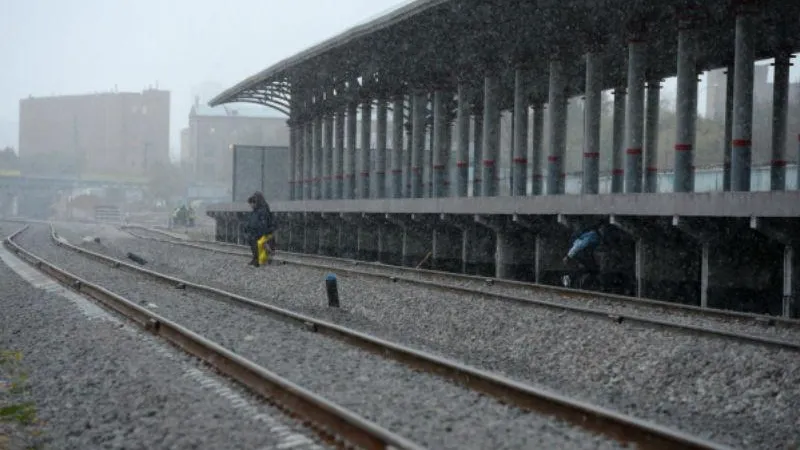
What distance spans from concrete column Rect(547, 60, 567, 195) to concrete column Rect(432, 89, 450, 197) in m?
6.04

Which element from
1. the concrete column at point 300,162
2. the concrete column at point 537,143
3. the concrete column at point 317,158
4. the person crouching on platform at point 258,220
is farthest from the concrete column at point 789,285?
the concrete column at point 300,162

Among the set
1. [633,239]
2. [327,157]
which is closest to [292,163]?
[327,157]

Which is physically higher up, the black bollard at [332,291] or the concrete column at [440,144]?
the concrete column at [440,144]

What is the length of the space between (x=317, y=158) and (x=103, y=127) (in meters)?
125

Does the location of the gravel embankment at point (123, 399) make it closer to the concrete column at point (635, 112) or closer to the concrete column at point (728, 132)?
the concrete column at point (635, 112)

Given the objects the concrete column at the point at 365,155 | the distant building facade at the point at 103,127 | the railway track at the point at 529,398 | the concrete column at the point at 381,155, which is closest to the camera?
the railway track at the point at 529,398

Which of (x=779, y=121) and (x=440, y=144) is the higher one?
(x=779, y=121)

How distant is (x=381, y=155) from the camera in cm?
3856

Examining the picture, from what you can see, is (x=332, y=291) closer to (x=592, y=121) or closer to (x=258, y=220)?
(x=258, y=220)

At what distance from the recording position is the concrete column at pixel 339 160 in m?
41.2

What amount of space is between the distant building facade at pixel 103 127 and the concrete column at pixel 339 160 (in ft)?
362

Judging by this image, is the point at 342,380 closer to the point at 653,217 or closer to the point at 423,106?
the point at 653,217

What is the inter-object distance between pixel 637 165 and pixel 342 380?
15779 mm

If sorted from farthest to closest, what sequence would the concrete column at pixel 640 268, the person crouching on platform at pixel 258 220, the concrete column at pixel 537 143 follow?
the concrete column at pixel 537 143
the person crouching on platform at pixel 258 220
the concrete column at pixel 640 268
